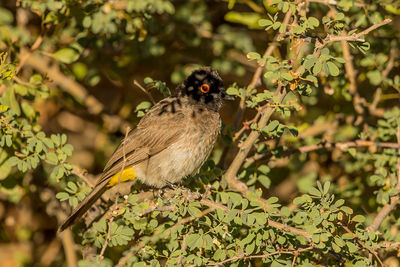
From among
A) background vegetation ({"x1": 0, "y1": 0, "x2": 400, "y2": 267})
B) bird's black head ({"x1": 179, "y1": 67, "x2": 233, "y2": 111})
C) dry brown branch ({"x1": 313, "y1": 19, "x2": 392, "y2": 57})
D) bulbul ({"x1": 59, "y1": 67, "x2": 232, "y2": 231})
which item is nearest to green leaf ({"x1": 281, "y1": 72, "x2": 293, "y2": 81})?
background vegetation ({"x1": 0, "y1": 0, "x2": 400, "y2": 267})

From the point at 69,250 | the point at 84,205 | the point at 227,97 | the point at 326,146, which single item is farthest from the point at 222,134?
the point at 69,250

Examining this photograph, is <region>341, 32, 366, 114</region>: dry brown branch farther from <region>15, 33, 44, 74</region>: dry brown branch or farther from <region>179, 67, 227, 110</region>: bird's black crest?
<region>15, 33, 44, 74</region>: dry brown branch

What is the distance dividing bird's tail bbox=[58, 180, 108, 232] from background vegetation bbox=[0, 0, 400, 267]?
0.10 m

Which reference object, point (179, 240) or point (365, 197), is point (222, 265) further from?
point (365, 197)

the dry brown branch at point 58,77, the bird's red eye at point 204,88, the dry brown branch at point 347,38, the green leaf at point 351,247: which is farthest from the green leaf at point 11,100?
the green leaf at point 351,247

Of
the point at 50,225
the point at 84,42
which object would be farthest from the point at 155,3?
the point at 50,225

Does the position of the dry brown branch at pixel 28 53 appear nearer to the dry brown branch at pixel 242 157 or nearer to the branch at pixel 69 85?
the branch at pixel 69 85

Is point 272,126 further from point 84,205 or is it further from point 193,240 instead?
point 84,205

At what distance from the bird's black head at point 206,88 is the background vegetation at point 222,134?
0.59 ft

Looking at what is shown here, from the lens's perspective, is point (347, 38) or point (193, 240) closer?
point (347, 38)

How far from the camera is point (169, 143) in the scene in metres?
3.85

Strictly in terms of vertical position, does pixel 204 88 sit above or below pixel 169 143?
above

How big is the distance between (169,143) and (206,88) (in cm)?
51

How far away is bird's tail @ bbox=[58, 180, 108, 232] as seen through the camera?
3365mm
